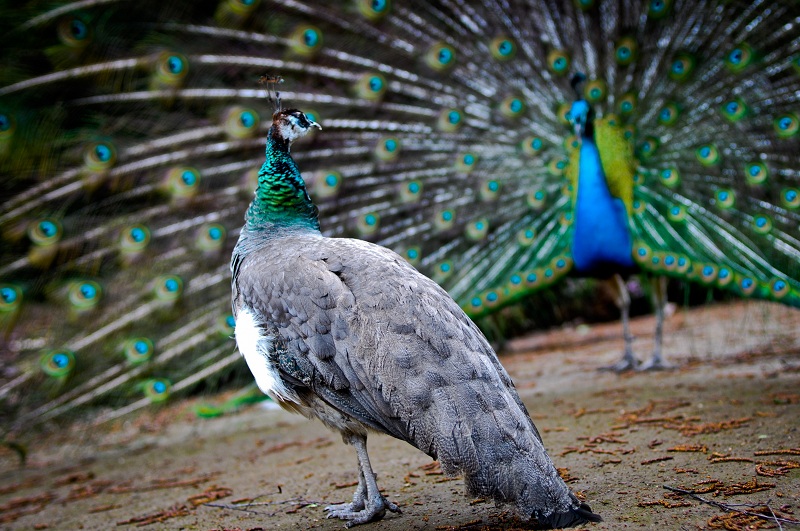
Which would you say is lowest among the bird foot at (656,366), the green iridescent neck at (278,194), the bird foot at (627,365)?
the bird foot at (656,366)

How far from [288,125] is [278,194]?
25 centimetres

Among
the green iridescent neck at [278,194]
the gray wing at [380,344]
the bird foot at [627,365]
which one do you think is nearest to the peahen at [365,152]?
the bird foot at [627,365]

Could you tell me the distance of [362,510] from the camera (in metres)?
2.36

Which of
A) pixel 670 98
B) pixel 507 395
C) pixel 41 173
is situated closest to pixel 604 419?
pixel 507 395

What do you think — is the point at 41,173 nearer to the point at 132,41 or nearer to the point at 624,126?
the point at 132,41

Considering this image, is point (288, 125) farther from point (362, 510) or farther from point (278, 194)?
point (362, 510)

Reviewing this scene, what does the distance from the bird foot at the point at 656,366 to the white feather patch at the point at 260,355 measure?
2.86 metres

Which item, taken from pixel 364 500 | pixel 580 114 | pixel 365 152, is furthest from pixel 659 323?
pixel 364 500

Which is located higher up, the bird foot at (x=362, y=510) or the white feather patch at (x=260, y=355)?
the white feather patch at (x=260, y=355)

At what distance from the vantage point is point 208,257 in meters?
3.96

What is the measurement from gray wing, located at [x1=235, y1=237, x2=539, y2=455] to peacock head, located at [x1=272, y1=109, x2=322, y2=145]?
505 millimetres

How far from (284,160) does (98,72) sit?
74.4 inches

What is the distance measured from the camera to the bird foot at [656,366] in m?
4.27

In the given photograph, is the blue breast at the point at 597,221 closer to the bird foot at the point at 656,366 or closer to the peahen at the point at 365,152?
the peahen at the point at 365,152
